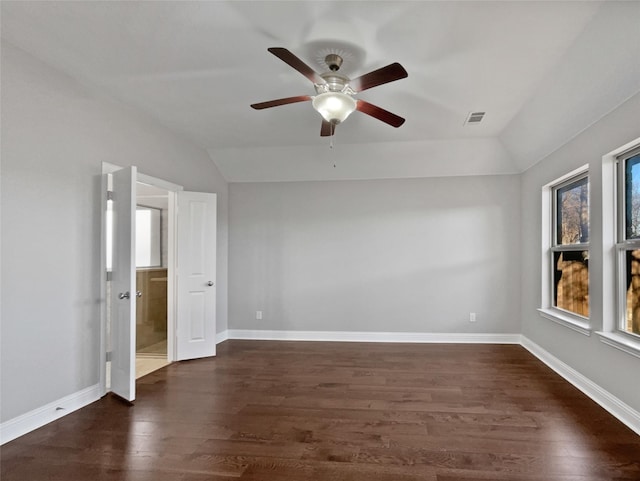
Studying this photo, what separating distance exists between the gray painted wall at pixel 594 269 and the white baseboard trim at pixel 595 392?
0.15ft

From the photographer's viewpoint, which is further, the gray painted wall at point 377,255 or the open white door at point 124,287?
the gray painted wall at point 377,255

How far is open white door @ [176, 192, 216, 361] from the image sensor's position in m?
4.43

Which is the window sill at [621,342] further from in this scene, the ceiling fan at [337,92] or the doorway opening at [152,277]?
the doorway opening at [152,277]

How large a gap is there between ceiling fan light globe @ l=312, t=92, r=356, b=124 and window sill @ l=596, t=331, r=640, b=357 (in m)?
2.67

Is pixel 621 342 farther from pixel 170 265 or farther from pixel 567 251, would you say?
pixel 170 265

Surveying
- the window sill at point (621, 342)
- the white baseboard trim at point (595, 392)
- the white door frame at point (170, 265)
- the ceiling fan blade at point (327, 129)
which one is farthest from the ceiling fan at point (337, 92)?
the white baseboard trim at point (595, 392)

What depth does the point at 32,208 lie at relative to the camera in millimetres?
2648

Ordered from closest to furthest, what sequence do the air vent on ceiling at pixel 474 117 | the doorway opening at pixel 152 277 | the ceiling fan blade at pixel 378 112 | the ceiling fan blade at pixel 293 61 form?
1. the ceiling fan blade at pixel 293 61
2. the ceiling fan blade at pixel 378 112
3. the air vent on ceiling at pixel 474 117
4. the doorway opening at pixel 152 277

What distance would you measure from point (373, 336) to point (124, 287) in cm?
346

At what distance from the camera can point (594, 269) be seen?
3207mm

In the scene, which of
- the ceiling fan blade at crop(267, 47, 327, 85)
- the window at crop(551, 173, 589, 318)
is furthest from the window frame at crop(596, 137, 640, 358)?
the ceiling fan blade at crop(267, 47, 327, 85)

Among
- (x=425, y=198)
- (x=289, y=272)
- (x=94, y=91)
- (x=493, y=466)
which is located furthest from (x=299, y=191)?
(x=493, y=466)

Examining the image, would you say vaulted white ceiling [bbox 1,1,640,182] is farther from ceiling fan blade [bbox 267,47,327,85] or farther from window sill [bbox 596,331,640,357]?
window sill [bbox 596,331,640,357]

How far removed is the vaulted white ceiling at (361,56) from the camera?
2.21 meters
